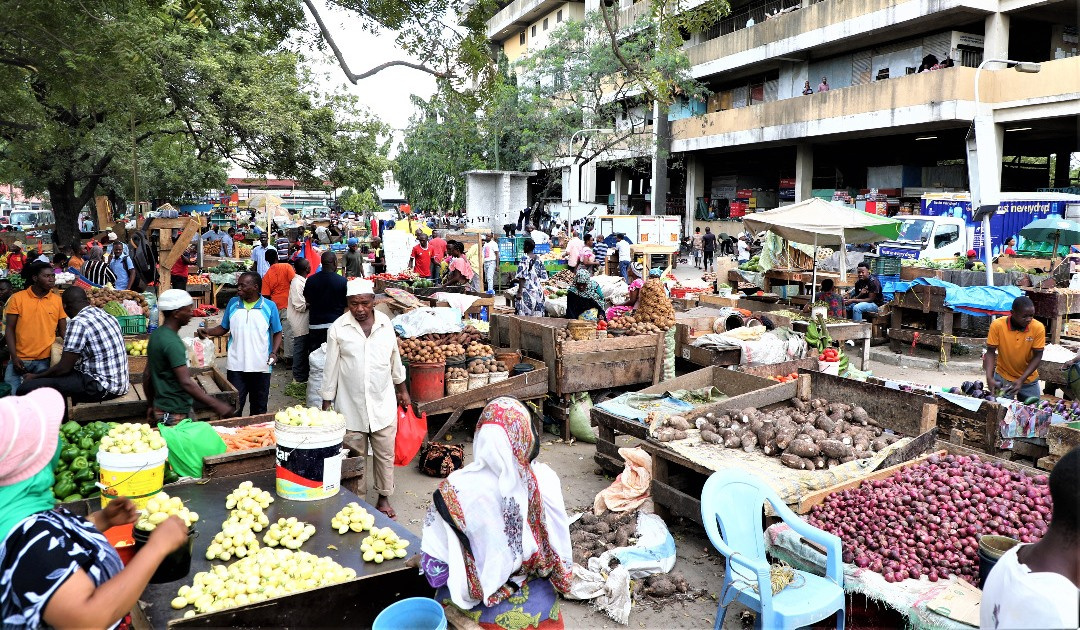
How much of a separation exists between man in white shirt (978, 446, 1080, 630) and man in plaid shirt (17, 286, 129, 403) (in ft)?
20.0

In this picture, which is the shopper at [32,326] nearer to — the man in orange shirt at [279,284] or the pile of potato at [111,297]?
the pile of potato at [111,297]

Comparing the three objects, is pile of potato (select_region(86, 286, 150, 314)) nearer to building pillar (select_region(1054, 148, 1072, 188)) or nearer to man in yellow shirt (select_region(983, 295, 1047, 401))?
man in yellow shirt (select_region(983, 295, 1047, 401))

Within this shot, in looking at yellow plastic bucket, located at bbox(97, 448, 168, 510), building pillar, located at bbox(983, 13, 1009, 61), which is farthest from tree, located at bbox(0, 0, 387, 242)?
building pillar, located at bbox(983, 13, 1009, 61)

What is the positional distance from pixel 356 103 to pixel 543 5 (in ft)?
87.8

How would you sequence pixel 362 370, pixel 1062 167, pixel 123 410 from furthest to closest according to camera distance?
pixel 1062 167
pixel 123 410
pixel 362 370

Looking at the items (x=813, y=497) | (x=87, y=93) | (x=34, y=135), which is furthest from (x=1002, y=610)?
(x=34, y=135)

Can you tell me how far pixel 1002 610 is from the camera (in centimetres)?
230

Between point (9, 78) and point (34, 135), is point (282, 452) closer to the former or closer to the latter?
point (9, 78)

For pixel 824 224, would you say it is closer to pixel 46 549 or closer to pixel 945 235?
pixel 945 235

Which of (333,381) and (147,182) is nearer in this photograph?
(333,381)

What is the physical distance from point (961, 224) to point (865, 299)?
23.7 feet

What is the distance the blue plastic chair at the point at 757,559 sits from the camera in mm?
4094

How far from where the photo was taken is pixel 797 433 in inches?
246

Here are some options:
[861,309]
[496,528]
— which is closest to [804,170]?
[861,309]
